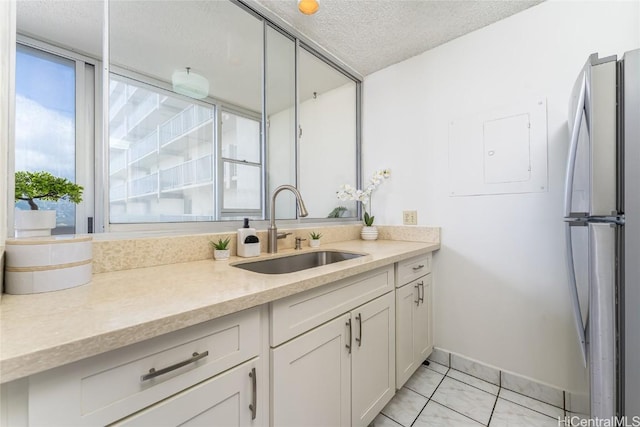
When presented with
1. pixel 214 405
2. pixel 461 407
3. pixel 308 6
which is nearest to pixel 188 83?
pixel 308 6

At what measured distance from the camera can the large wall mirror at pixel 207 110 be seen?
1.58 meters

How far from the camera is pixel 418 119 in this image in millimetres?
2045

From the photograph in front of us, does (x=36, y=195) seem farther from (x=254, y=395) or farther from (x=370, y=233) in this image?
(x=370, y=233)

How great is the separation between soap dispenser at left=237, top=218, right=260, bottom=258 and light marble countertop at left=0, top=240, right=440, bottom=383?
0.28 meters

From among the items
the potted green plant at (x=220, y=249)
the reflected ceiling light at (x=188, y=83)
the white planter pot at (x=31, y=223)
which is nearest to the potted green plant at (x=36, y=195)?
the white planter pot at (x=31, y=223)

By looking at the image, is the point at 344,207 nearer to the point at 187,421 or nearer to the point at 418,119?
the point at 418,119

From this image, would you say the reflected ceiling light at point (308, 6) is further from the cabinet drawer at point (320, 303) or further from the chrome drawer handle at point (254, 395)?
the chrome drawer handle at point (254, 395)

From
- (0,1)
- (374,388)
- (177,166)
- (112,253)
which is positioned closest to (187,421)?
(112,253)

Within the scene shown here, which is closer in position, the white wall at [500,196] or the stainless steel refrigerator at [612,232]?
the stainless steel refrigerator at [612,232]

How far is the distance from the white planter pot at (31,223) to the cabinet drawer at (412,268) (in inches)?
58.6

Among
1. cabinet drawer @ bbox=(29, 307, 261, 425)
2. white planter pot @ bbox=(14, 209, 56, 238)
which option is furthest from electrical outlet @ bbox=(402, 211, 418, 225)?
white planter pot @ bbox=(14, 209, 56, 238)

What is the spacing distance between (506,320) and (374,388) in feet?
3.29

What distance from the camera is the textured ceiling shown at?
1.60m

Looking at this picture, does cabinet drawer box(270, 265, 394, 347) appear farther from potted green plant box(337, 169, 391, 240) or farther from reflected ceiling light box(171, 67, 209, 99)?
reflected ceiling light box(171, 67, 209, 99)
